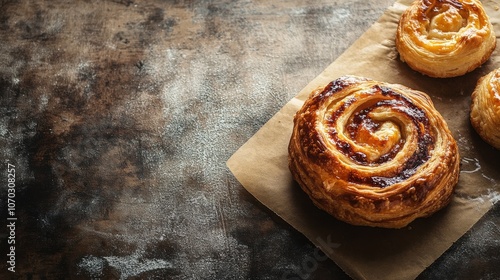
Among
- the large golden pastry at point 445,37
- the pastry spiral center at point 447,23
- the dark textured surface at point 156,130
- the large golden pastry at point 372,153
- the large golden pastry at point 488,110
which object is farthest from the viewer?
the pastry spiral center at point 447,23

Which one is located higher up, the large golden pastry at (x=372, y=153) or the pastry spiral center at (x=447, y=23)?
the pastry spiral center at (x=447, y=23)

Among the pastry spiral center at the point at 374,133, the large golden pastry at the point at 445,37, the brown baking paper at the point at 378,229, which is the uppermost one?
the large golden pastry at the point at 445,37

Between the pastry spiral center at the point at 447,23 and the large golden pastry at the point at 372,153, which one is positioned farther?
the pastry spiral center at the point at 447,23

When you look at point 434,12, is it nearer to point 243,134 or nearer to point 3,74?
point 243,134

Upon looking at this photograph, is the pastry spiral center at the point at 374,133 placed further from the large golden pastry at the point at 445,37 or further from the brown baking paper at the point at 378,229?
the large golden pastry at the point at 445,37

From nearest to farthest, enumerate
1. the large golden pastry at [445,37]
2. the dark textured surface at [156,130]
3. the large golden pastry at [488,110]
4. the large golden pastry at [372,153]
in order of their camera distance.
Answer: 1. the large golden pastry at [372,153]
2. the dark textured surface at [156,130]
3. the large golden pastry at [488,110]
4. the large golden pastry at [445,37]

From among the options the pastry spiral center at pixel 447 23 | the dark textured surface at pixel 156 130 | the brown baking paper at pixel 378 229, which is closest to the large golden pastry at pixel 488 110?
the brown baking paper at pixel 378 229
